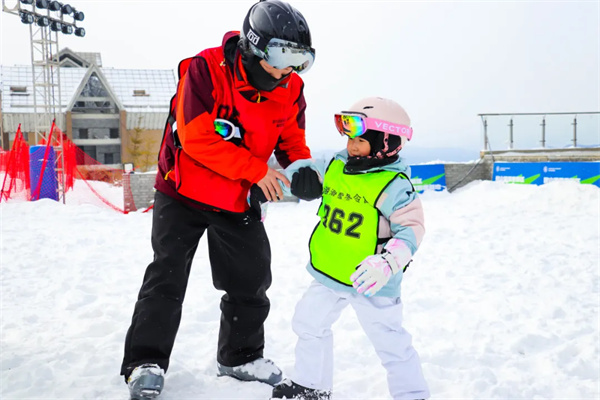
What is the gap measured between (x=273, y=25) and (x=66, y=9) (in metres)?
18.4

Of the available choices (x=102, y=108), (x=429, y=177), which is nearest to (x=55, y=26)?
(x=429, y=177)

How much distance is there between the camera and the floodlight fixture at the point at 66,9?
17916 mm

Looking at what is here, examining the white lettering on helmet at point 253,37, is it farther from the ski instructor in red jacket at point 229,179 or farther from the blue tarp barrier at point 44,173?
the blue tarp barrier at point 44,173

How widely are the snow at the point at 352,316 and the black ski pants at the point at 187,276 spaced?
24 cm

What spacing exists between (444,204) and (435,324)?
9.70 metres

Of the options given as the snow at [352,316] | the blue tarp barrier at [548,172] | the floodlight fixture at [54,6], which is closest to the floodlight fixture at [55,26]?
the floodlight fixture at [54,6]

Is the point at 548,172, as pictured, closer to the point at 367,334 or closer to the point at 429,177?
the point at 429,177

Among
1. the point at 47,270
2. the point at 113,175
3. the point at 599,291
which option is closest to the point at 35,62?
the point at 113,175

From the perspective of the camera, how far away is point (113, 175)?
2488 cm

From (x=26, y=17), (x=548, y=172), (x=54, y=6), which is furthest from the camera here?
(x=54, y=6)

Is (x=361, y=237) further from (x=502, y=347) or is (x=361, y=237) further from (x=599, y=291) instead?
(x=599, y=291)

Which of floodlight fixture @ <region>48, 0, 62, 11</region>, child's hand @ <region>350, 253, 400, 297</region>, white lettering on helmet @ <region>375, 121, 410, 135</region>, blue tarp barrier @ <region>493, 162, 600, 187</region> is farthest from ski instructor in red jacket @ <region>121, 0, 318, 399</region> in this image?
floodlight fixture @ <region>48, 0, 62, 11</region>

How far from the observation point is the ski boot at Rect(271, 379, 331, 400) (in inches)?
105

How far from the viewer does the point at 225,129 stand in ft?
8.93
